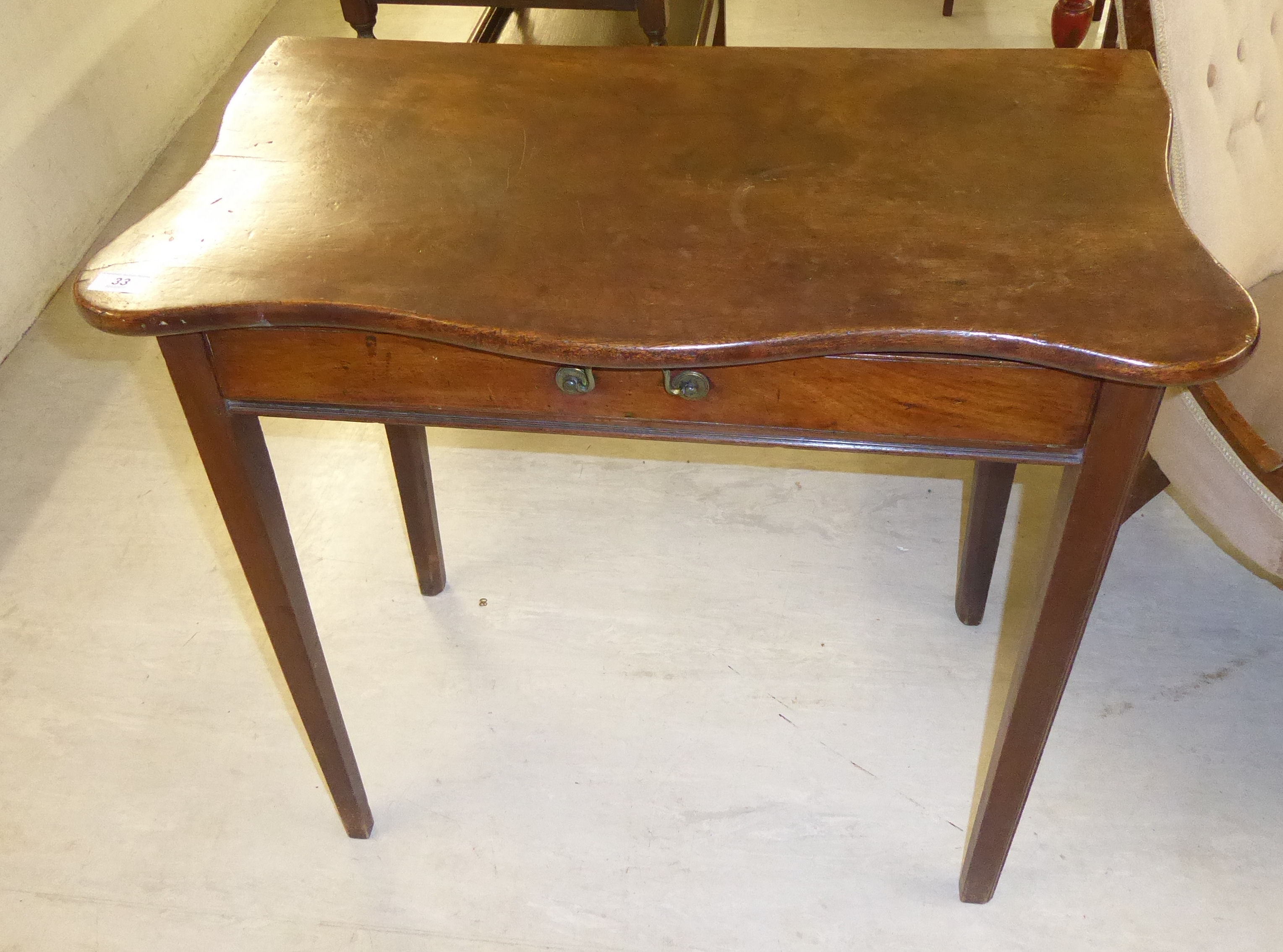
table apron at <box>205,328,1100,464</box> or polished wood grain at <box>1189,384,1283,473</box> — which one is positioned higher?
table apron at <box>205,328,1100,464</box>

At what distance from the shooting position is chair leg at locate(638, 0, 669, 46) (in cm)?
198

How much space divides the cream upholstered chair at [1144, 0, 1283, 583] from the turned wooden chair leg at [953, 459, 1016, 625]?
0.18 metres

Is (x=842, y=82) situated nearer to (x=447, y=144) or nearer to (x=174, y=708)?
(x=447, y=144)

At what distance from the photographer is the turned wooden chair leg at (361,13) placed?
2250 millimetres

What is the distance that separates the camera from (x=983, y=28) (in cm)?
290

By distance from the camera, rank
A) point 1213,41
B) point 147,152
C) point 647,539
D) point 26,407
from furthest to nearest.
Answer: point 147,152
point 26,407
point 647,539
point 1213,41

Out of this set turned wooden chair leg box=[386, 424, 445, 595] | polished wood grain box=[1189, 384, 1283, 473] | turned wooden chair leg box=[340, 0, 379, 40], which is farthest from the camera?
turned wooden chair leg box=[340, 0, 379, 40]

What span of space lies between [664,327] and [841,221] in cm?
20

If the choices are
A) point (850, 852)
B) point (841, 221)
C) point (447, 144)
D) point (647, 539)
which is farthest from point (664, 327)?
point (647, 539)

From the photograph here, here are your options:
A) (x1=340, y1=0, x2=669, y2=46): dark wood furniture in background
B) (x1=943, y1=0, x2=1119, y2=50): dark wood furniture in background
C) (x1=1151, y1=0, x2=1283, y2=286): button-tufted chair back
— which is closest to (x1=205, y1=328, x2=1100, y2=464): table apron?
(x1=1151, y1=0, x2=1283, y2=286): button-tufted chair back

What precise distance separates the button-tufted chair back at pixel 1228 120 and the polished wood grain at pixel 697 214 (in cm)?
17

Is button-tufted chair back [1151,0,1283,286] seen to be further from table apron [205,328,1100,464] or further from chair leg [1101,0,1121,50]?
table apron [205,328,1100,464]

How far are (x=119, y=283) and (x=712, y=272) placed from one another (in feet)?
1.48

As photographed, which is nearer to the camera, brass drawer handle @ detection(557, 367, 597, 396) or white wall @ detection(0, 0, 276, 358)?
brass drawer handle @ detection(557, 367, 597, 396)
